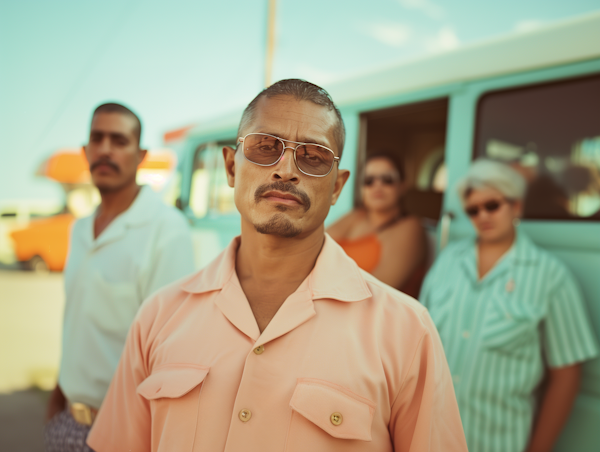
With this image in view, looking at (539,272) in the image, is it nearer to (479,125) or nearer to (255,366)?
(479,125)

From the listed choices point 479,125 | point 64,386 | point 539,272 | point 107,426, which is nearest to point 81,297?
point 64,386

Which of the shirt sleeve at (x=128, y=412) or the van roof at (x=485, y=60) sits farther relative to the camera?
the van roof at (x=485, y=60)

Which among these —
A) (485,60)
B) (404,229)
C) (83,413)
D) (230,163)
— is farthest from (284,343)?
(485,60)

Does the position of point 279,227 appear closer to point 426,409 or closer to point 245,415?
point 245,415

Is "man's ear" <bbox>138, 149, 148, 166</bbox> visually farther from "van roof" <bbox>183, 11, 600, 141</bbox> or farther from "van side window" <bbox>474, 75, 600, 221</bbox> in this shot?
"van side window" <bbox>474, 75, 600, 221</bbox>

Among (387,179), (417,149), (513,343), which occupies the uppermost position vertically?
(417,149)

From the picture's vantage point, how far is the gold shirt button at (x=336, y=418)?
1046 mm

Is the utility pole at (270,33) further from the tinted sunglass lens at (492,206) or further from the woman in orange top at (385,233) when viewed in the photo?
the tinted sunglass lens at (492,206)

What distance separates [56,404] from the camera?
83.4 inches

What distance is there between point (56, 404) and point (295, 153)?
1767mm

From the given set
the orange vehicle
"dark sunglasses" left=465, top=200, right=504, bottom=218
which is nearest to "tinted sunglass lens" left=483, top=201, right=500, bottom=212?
"dark sunglasses" left=465, top=200, right=504, bottom=218

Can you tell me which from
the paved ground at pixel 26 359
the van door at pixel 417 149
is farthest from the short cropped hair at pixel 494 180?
the paved ground at pixel 26 359

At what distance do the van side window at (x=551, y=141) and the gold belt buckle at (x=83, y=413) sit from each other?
2.38 meters

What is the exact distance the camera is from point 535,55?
8.14 ft
